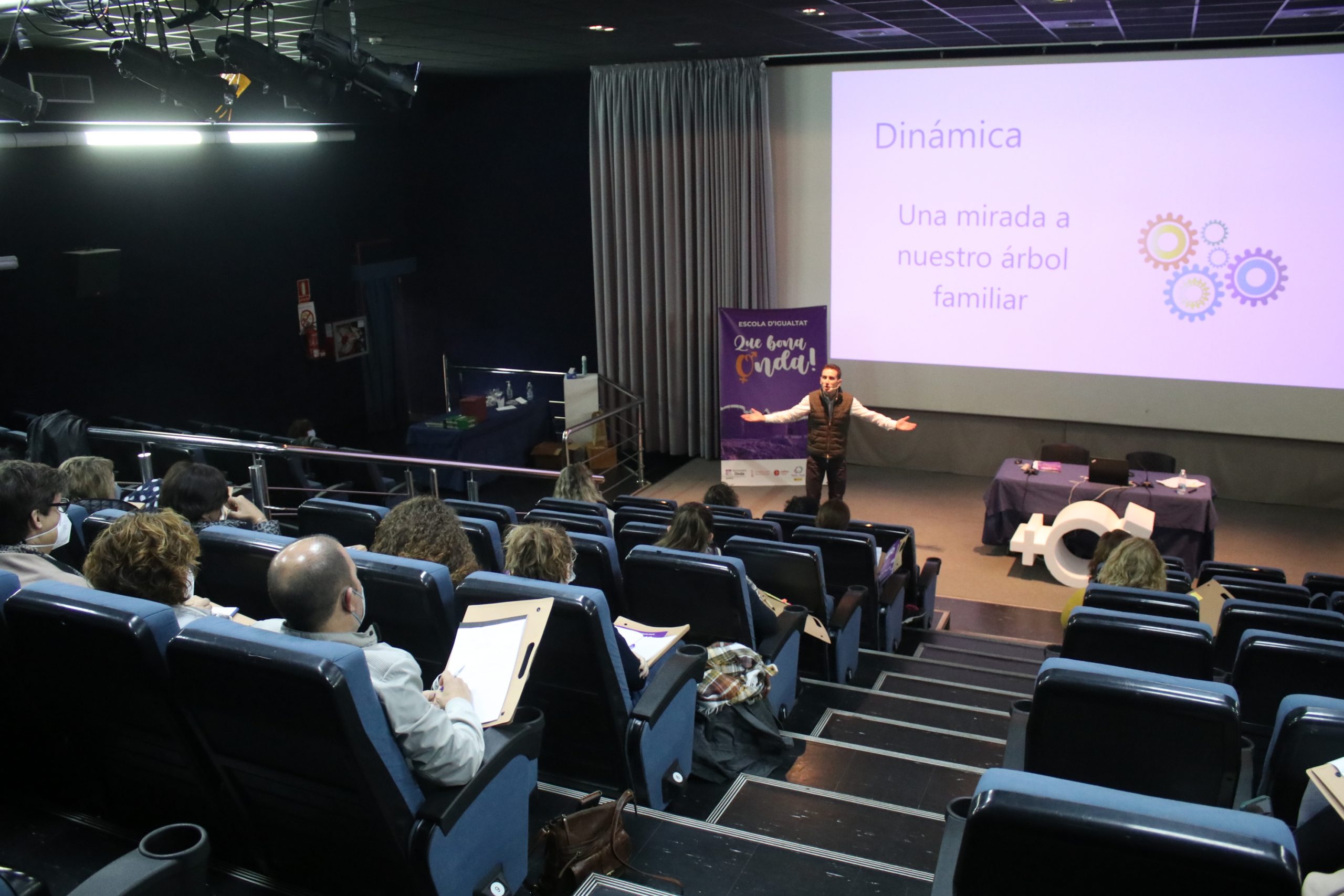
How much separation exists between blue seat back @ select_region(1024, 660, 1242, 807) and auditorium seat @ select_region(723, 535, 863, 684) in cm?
182

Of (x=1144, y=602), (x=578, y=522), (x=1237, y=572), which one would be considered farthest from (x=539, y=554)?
(x=1237, y=572)

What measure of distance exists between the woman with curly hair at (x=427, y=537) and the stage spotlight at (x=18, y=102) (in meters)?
3.50

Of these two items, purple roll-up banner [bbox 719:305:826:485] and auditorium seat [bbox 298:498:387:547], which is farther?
purple roll-up banner [bbox 719:305:826:485]

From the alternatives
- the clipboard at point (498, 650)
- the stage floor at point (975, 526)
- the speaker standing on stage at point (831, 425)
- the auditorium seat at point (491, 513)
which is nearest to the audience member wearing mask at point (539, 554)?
the clipboard at point (498, 650)

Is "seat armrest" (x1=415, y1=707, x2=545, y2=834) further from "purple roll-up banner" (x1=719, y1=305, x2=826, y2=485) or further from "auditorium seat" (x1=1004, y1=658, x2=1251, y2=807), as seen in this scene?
"purple roll-up banner" (x1=719, y1=305, x2=826, y2=485)

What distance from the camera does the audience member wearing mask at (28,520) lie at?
3100mm

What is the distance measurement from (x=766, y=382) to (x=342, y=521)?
6.01m

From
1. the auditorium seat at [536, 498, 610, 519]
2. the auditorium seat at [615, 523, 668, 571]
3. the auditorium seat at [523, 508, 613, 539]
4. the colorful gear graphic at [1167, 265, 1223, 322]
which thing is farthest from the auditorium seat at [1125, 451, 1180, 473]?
the auditorium seat at [523, 508, 613, 539]

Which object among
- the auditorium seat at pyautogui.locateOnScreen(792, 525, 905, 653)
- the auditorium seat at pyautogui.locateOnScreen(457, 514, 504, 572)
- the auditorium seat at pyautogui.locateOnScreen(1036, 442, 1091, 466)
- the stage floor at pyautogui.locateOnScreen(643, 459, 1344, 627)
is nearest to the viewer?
the auditorium seat at pyautogui.locateOnScreen(457, 514, 504, 572)

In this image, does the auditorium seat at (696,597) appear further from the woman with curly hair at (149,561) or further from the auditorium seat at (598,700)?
the woman with curly hair at (149,561)

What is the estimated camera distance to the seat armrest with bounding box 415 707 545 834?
238 centimetres

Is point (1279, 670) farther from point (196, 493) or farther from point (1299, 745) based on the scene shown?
point (196, 493)

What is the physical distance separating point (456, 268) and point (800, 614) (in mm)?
9127

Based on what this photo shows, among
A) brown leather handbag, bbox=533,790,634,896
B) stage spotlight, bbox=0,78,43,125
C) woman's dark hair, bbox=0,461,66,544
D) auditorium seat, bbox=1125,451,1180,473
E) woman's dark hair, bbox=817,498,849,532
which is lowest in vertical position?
auditorium seat, bbox=1125,451,1180,473
